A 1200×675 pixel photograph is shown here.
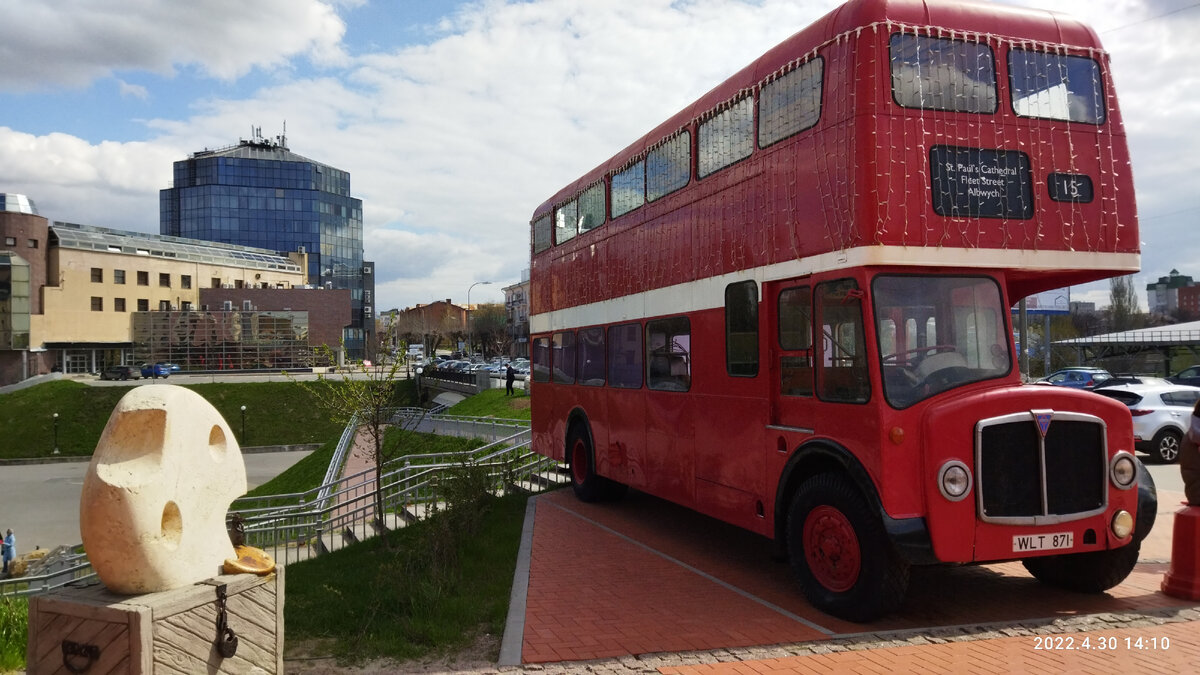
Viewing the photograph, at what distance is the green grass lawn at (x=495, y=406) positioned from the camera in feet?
111

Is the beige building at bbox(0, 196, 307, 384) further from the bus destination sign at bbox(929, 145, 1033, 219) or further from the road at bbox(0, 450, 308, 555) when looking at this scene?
the bus destination sign at bbox(929, 145, 1033, 219)

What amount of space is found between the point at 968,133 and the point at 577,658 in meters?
5.18

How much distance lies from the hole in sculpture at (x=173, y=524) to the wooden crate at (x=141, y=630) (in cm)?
30

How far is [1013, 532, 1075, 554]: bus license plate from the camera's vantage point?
6.37 m

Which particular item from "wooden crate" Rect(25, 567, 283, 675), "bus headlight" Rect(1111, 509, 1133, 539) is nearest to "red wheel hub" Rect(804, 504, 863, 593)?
"bus headlight" Rect(1111, 509, 1133, 539)

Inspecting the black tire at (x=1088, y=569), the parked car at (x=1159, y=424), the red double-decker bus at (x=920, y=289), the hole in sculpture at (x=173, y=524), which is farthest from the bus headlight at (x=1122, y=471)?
the parked car at (x=1159, y=424)

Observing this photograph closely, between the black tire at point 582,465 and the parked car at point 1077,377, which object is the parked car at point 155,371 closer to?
the black tire at point 582,465

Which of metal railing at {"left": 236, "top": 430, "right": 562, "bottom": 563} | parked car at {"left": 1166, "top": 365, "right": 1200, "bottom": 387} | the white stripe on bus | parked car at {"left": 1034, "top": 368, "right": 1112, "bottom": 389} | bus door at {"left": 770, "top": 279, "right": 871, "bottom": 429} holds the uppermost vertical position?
the white stripe on bus

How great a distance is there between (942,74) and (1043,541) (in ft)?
12.4

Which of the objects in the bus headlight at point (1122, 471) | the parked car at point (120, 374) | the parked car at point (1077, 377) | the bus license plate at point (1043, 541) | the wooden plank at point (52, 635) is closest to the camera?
the wooden plank at point (52, 635)

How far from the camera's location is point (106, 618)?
451 centimetres

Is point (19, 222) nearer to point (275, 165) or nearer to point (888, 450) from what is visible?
point (275, 165)

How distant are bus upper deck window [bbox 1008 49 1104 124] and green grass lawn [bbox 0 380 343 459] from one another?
151 feet

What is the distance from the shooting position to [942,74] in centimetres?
684
